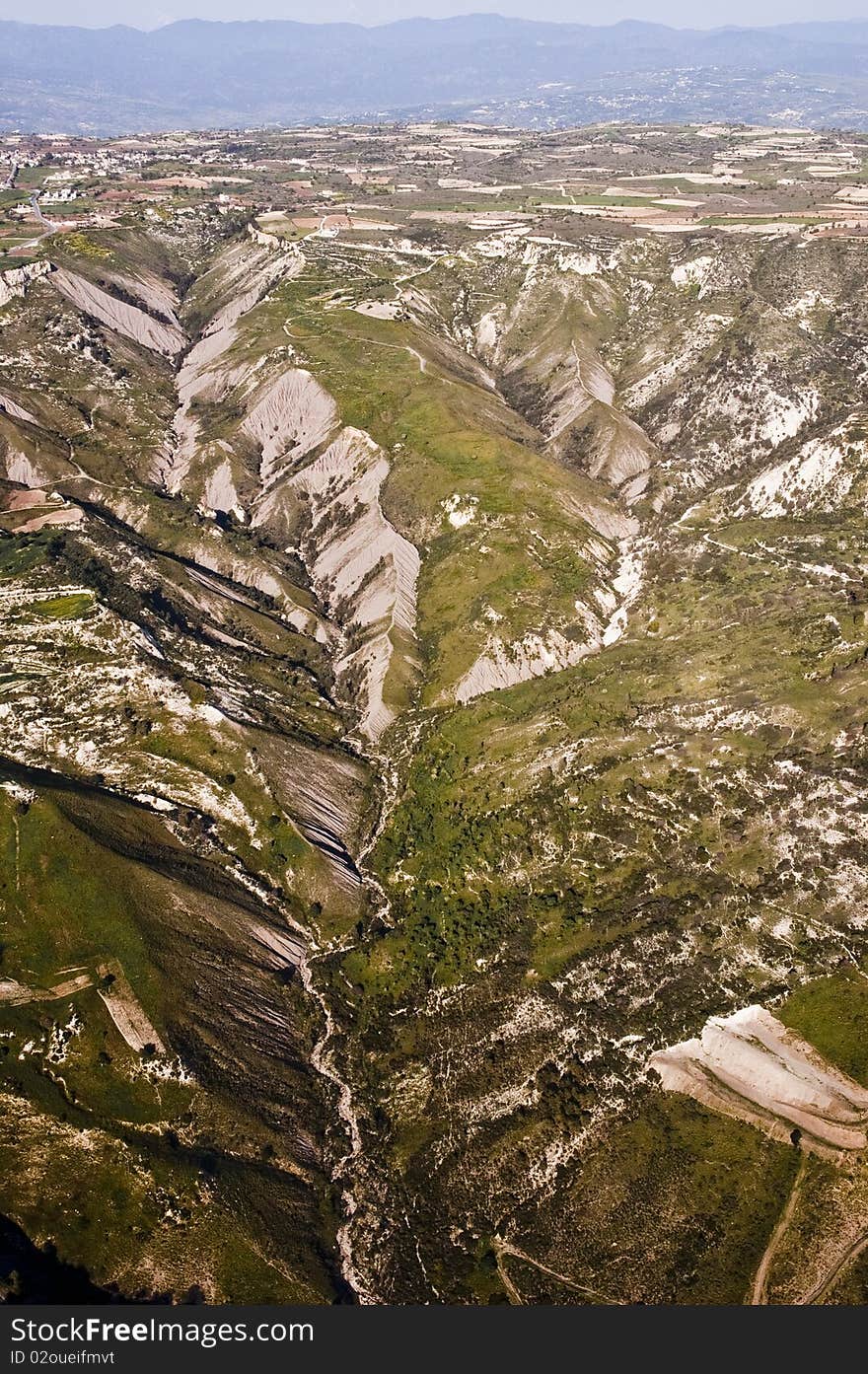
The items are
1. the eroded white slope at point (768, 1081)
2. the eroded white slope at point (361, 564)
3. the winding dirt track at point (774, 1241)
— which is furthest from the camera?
the eroded white slope at point (361, 564)

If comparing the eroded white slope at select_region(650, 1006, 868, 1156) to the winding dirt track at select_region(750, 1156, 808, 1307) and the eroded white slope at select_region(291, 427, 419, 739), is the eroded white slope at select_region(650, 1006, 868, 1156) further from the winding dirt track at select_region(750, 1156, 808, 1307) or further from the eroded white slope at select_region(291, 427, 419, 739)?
the eroded white slope at select_region(291, 427, 419, 739)

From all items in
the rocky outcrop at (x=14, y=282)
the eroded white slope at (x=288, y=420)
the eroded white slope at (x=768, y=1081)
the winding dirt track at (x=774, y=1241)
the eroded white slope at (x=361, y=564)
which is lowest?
the winding dirt track at (x=774, y=1241)

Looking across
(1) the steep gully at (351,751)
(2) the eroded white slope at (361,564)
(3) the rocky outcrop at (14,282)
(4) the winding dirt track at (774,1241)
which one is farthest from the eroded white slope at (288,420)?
(4) the winding dirt track at (774,1241)

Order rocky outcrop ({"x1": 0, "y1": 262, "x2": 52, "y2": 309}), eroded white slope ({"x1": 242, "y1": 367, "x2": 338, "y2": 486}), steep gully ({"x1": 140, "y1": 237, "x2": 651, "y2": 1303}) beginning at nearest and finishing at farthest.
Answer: steep gully ({"x1": 140, "y1": 237, "x2": 651, "y2": 1303}), eroded white slope ({"x1": 242, "y1": 367, "x2": 338, "y2": 486}), rocky outcrop ({"x1": 0, "y1": 262, "x2": 52, "y2": 309})

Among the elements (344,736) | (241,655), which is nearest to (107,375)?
(241,655)

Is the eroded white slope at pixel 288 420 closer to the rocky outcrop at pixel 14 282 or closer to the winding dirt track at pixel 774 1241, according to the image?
the rocky outcrop at pixel 14 282

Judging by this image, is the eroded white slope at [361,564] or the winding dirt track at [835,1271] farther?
the eroded white slope at [361,564]

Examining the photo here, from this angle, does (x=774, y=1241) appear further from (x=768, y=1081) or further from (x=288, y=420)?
(x=288, y=420)

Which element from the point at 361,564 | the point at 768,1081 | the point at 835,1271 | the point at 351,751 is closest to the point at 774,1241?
the point at 835,1271

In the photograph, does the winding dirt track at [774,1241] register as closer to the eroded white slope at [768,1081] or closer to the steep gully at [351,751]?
the eroded white slope at [768,1081]

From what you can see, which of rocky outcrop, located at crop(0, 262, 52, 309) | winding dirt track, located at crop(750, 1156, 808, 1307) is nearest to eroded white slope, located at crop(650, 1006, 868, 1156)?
winding dirt track, located at crop(750, 1156, 808, 1307)

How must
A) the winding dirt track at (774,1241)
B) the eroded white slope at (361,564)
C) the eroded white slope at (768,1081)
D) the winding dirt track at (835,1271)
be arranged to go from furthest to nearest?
the eroded white slope at (361,564) → the eroded white slope at (768,1081) → the winding dirt track at (774,1241) → the winding dirt track at (835,1271)

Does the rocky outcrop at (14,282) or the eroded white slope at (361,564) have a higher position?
the rocky outcrop at (14,282)
